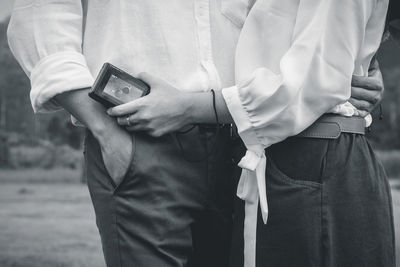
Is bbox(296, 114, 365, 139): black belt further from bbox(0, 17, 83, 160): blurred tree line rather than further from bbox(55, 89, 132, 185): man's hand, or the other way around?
bbox(0, 17, 83, 160): blurred tree line

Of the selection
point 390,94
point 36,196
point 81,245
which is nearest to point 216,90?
point 81,245

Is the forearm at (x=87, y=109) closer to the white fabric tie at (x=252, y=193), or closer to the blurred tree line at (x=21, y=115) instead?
the white fabric tie at (x=252, y=193)

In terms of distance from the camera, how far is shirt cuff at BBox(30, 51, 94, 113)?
870mm

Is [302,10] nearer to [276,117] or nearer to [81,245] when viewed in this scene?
[276,117]

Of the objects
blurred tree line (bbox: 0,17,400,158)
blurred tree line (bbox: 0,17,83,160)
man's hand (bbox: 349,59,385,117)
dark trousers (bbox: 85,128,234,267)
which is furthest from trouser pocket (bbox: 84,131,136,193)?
blurred tree line (bbox: 0,17,83,160)

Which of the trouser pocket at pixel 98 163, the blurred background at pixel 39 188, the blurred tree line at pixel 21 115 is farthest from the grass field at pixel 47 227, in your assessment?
the trouser pocket at pixel 98 163

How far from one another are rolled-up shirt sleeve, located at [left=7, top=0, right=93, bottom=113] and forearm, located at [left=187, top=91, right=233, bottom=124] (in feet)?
0.60

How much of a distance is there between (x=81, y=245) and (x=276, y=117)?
9.16 feet

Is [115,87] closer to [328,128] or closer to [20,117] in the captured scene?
[328,128]

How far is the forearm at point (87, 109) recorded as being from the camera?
88 centimetres

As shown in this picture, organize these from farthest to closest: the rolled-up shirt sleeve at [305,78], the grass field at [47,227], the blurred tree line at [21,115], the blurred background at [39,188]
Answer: the blurred tree line at [21,115] → the blurred background at [39,188] → the grass field at [47,227] → the rolled-up shirt sleeve at [305,78]

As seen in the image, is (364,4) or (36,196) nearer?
(364,4)

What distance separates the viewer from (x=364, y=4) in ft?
2.77

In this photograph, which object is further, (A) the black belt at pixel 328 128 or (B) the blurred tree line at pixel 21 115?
(B) the blurred tree line at pixel 21 115
